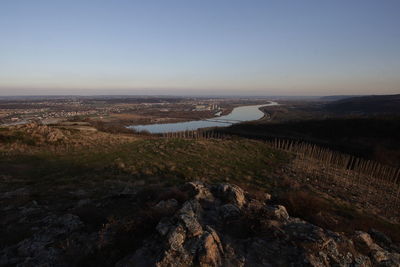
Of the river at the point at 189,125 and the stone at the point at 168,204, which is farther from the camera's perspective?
the river at the point at 189,125

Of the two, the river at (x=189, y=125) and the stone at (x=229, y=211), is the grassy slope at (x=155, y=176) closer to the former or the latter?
the stone at (x=229, y=211)

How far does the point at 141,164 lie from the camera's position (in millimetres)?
13836

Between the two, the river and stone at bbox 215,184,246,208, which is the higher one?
stone at bbox 215,184,246,208

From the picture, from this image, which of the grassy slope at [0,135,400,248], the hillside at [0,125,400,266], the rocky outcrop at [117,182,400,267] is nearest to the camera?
the rocky outcrop at [117,182,400,267]

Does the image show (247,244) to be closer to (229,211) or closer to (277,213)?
(229,211)

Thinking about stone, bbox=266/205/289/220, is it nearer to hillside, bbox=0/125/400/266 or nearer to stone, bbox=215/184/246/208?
hillside, bbox=0/125/400/266

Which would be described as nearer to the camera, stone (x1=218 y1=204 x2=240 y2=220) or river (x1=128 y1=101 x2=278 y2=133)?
stone (x1=218 y1=204 x2=240 y2=220)

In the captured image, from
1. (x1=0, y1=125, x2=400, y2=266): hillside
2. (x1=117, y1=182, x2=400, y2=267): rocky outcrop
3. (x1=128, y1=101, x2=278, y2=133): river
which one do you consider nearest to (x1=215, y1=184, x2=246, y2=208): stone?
(x1=0, y1=125, x2=400, y2=266): hillside

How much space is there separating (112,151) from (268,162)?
40.3 ft

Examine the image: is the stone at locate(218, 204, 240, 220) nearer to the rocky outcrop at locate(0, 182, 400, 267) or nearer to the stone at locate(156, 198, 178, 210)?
the rocky outcrop at locate(0, 182, 400, 267)

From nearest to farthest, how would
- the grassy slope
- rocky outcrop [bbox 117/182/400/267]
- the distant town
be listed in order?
1. rocky outcrop [bbox 117/182/400/267]
2. the grassy slope
3. the distant town

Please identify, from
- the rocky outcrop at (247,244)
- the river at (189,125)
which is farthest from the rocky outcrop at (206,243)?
the river at (189,125)

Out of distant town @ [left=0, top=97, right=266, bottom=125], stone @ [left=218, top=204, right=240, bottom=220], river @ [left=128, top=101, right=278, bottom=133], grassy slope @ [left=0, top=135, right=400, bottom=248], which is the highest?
stone @ [left=218, top=204, right=240, bottom=220]

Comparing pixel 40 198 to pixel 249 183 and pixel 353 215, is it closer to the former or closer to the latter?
pixel 249 183
